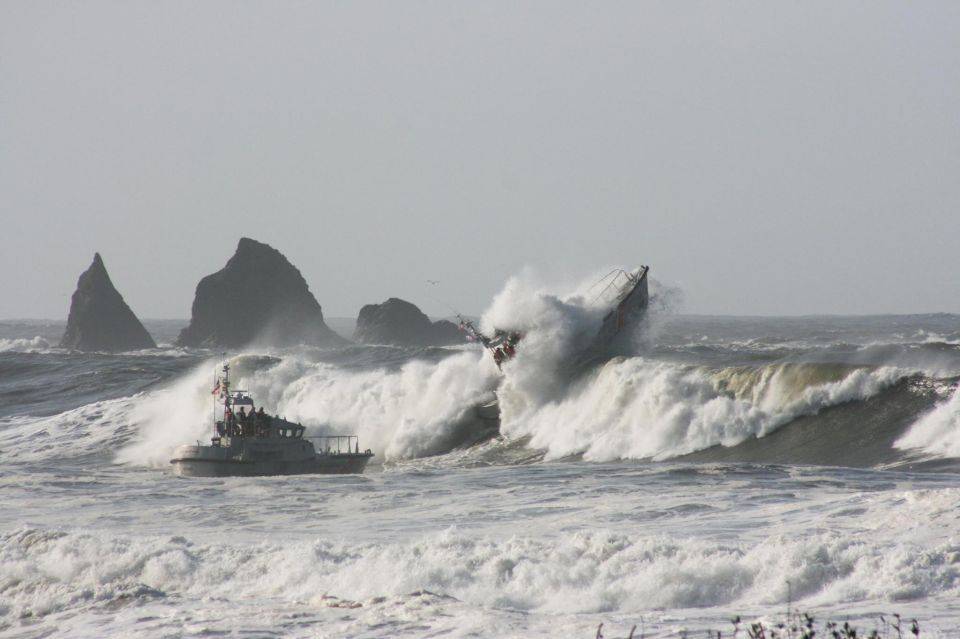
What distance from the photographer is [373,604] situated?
56.1 feet

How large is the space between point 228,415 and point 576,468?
40.7 ft

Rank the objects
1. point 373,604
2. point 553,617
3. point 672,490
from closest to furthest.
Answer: point 553,617 < point 373,604 < point 672,490

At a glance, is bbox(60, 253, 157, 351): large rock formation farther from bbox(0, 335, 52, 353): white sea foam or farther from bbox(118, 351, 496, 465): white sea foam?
bbox(118, 351, 496, 465): white sea foam

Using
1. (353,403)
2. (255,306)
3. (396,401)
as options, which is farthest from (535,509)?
(255,306)

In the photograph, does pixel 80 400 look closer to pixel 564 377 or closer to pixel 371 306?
pixel 564 377

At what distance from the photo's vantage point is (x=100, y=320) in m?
143

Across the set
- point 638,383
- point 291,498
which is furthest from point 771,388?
point 291,498

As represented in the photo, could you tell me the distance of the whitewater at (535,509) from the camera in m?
16.6

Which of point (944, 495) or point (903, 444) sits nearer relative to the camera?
point (944, 495)

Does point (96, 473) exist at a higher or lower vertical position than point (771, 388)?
lower

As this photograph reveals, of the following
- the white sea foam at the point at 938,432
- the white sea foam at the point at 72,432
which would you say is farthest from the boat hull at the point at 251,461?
the white sea foam at the point at 938,432

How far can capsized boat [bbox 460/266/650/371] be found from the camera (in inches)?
1735

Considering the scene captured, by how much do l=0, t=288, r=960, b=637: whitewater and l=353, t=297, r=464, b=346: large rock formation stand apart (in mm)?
92179

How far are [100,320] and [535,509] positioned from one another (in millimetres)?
127137
